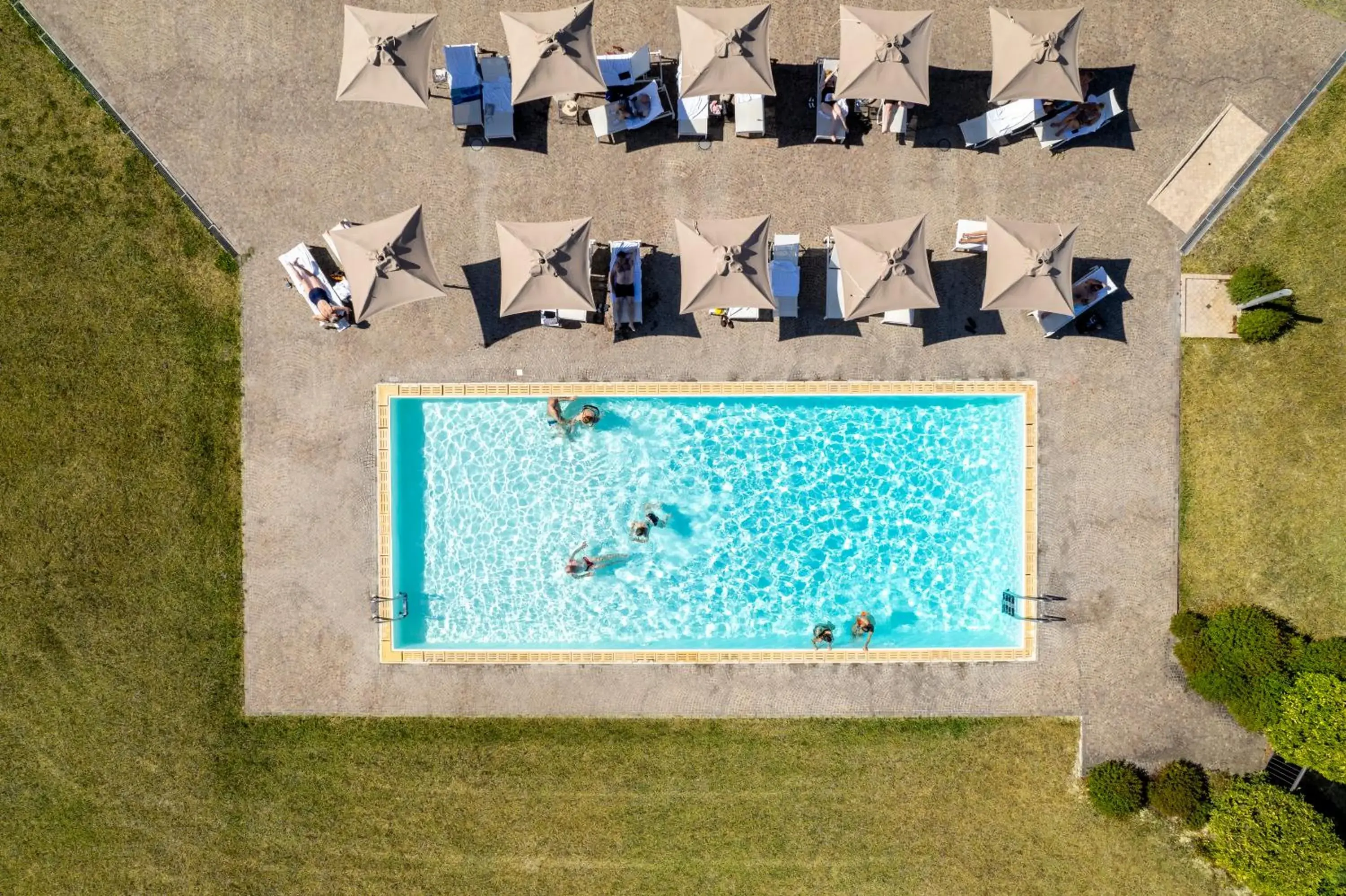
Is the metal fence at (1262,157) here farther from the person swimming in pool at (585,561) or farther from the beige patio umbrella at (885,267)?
the person swimming in pool at (585,561)

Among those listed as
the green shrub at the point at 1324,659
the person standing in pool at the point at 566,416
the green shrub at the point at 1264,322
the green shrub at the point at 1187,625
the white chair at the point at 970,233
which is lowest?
the green shrub at the point at 1324,659

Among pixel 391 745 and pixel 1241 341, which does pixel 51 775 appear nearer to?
pixel 391 745

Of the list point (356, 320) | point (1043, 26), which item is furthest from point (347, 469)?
point (1043, 26)

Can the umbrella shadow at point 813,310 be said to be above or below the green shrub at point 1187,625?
above

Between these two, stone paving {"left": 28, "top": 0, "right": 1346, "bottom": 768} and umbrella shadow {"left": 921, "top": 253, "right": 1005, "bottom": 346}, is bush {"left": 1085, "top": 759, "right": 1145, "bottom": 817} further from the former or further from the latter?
umbrella shadow {"left": 921, "top": 253, "right": 1005, "bottom": 346}

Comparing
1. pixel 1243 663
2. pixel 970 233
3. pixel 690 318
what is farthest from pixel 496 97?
pixel 1243 663

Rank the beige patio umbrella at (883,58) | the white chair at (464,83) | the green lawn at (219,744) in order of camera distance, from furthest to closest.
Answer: the green lawn at (219,744)
the white chair at (464,83)
the beige patio umbrella at (883,58)

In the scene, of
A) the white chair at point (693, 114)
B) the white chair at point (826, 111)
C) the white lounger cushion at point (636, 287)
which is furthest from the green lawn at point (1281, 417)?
the white lounger cushion at point (636, 287)

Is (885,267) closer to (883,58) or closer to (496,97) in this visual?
(883,58)
